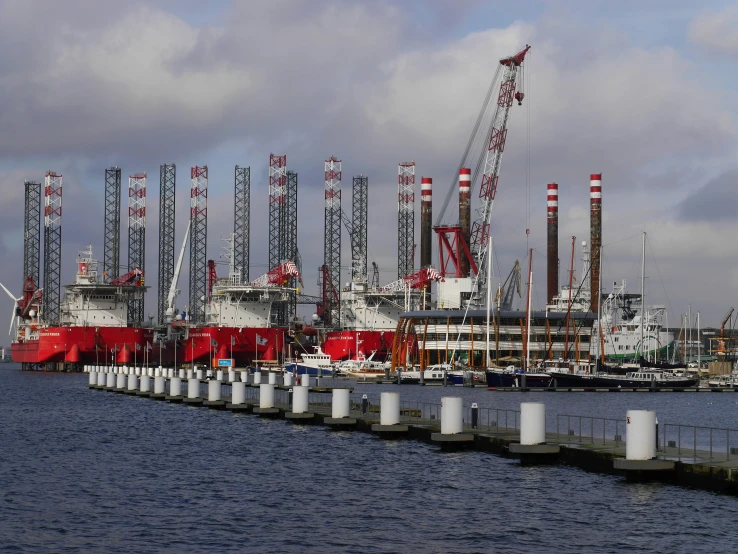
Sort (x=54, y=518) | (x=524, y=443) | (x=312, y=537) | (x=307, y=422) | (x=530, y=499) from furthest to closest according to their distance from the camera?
(x=307, y=422) < (x=524, y=443) < (x=530, y=499) < (x=54, y=518) < (x=312, y=537)

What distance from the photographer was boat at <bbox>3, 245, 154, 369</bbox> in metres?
171

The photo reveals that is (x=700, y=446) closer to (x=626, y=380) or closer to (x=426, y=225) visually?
(x=626, y=380)

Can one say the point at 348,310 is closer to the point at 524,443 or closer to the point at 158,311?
the point at 158,311

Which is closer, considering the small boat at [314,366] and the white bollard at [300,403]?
the white bollard at [300,403]

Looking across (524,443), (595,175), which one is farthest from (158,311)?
(524,443)

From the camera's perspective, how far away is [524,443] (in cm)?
4356

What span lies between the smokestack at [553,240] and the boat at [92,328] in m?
67.9

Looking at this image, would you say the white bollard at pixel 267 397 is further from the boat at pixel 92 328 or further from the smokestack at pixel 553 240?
the smokestack at pixel 553 240

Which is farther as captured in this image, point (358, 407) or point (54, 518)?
point (358, 407)

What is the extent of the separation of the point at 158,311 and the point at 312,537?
555ft

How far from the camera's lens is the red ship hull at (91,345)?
170250mm

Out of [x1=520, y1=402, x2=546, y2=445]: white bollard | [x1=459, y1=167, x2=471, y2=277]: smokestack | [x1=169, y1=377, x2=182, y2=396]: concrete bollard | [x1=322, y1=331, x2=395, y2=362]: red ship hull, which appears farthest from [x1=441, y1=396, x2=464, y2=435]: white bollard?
[x1=322, y1=331, x2=395, y2=362]: red ship hull

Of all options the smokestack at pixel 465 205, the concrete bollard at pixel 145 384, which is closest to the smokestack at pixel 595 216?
the smokestack at pixel 465 205

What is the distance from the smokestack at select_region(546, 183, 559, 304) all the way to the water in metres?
131
